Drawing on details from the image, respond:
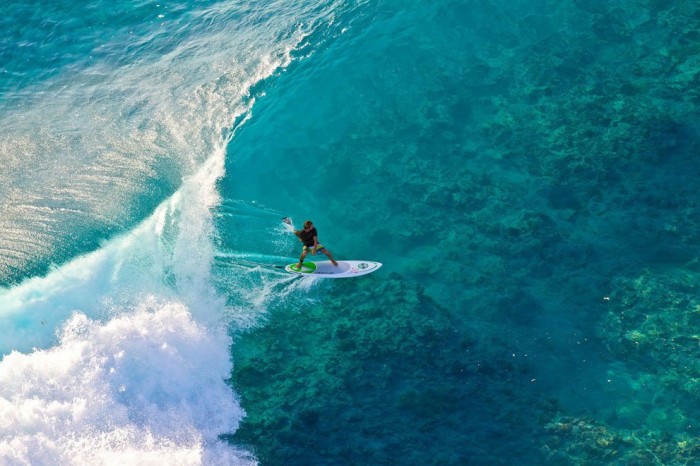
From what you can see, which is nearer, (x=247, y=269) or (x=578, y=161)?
(x=247, y=269)

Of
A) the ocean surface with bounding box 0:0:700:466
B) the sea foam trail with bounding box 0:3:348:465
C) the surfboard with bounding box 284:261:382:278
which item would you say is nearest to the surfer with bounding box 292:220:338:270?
the surfboard with bounding box 284:261:382:278

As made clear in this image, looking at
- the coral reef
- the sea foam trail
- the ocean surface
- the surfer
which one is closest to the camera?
the coral reef

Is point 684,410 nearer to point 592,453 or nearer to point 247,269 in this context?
point 592,453

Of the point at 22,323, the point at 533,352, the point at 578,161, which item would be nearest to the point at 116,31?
the point at 22,323

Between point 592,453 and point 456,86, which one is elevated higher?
point 456,86

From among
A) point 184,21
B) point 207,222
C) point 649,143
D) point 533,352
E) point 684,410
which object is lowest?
point 684,410

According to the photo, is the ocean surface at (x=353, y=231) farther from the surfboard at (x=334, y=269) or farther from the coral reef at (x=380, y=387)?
the surfboard at (x=334, y=269)

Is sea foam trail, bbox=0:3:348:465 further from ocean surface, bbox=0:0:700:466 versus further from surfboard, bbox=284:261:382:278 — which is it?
surfboard, bbox=284:261:382:278

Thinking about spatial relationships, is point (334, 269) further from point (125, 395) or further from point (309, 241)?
Answer: point (125, 395)
